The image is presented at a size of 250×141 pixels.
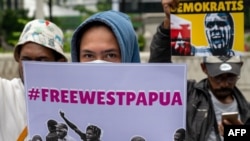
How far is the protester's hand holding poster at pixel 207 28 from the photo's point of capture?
289 centimetres

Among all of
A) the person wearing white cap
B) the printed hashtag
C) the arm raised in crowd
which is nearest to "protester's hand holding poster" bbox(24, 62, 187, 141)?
the printed hashtag

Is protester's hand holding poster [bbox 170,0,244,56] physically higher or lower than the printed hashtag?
higher

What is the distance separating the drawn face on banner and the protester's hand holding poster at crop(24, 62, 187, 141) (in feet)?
3.96

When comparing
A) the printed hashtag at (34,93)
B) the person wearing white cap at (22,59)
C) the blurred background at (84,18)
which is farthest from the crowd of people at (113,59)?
the blurred background at (84,18)

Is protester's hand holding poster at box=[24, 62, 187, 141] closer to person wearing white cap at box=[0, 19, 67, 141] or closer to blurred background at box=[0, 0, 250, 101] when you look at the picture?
blurred background at box=[0, 0, 250, 101]

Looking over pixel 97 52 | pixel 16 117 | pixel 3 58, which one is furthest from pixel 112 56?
pixel 3 58

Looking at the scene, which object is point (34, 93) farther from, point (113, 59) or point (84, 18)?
point (84, 18)

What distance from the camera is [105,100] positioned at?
177cm

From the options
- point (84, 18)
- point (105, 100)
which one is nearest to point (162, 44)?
point (105, 100)

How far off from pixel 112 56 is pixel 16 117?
2.28 feet

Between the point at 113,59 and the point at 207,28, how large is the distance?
1.14 metres

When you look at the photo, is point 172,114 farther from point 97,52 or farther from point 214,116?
point 214,116

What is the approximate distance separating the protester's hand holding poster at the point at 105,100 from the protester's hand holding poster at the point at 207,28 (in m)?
1.17

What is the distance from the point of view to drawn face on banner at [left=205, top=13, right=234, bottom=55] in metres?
2.89
